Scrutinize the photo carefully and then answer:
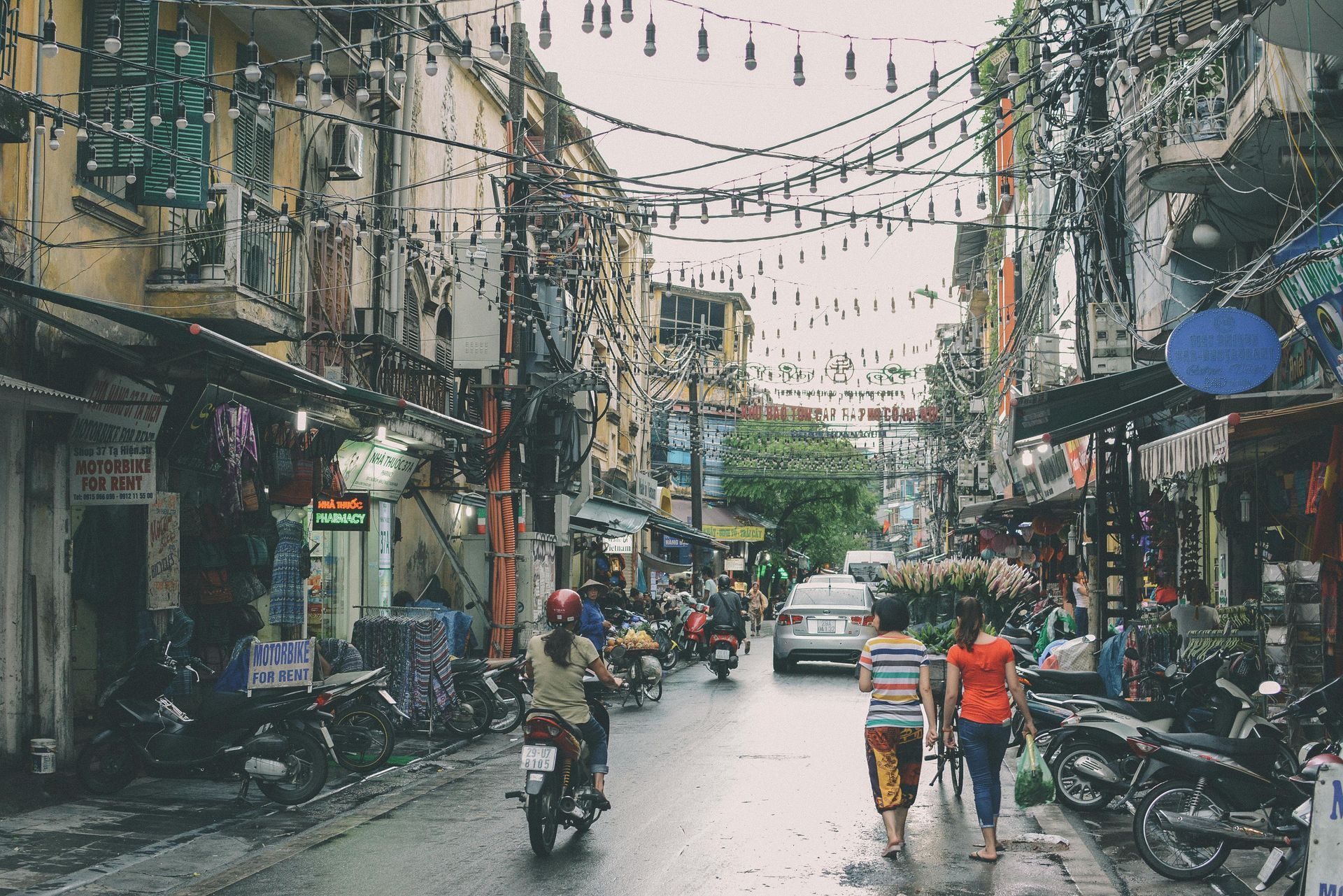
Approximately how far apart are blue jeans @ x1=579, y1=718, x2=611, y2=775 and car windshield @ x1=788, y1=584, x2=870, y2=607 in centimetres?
1507

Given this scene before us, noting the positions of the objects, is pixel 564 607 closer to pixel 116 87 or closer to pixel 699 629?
pixel 116 87

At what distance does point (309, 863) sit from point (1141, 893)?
16.8 feet

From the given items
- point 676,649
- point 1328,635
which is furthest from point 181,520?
point 676,649

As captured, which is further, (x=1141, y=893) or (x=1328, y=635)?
(x=1328, y=635)

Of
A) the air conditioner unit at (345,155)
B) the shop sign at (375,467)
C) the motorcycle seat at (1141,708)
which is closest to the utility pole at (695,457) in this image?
the shop sign at (375,467)

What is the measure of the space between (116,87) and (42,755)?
232 inches

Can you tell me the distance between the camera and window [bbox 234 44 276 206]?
49.2 ft

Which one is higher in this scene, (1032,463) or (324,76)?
(324,76)

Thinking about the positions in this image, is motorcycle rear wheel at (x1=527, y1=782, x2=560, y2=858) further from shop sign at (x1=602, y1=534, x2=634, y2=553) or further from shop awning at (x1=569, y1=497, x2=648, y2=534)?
shop sign at (x1=602, y1=534, x2=634, y2=553)

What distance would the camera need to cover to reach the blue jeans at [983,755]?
862 centimetres

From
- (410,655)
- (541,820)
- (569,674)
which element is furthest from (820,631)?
(541,820)

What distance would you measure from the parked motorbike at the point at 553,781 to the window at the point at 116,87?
22.3 feet

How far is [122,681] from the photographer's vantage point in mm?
10828

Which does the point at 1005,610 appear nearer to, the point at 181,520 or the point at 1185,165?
the point at 1185,165
